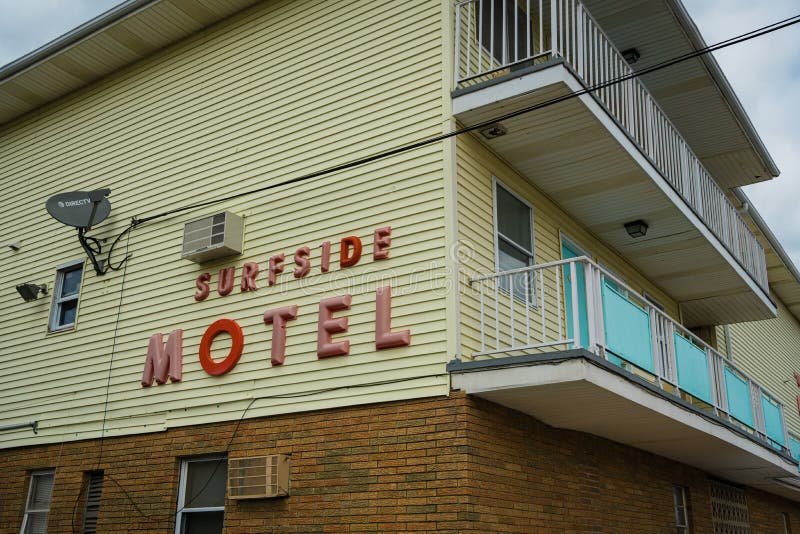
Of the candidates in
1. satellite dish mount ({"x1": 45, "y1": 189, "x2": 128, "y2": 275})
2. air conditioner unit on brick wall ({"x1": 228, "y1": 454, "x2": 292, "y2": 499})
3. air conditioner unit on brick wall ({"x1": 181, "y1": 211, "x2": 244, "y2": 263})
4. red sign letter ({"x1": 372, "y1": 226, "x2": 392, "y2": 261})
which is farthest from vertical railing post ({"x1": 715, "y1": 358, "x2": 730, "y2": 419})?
satellite dish mount ({"x1": 45, "y1": 189, "x2": 128, "y2": 275})

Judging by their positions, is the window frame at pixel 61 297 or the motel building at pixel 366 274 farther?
the window frame at pixel 61 297

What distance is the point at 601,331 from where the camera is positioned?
847 centimetres

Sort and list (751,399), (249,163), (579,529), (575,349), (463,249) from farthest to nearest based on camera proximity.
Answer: (751,399)
(249,163)
(579,529)
(463,249)
(575,349)

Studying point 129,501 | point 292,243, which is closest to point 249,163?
point 292,243

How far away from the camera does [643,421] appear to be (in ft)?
31.8

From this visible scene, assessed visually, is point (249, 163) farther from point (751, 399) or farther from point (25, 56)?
point (751, 399)

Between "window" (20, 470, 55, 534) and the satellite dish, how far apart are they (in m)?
3.64

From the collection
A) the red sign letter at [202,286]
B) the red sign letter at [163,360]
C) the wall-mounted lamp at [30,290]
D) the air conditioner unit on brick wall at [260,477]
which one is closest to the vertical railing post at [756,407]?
the air conditioner unit on brick wall at [260,477]

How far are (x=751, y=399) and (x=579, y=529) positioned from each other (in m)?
4.99

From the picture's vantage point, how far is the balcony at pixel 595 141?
362 inches

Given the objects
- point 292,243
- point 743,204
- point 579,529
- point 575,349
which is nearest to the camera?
point 575,349

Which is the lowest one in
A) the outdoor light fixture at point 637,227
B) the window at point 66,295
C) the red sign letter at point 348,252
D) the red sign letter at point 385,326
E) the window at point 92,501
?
the window at point 92,501

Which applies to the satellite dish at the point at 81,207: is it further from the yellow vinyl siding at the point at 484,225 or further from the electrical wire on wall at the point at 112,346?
the yellow vinyl siding at the point at 484,225

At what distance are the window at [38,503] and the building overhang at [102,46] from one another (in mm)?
6442
